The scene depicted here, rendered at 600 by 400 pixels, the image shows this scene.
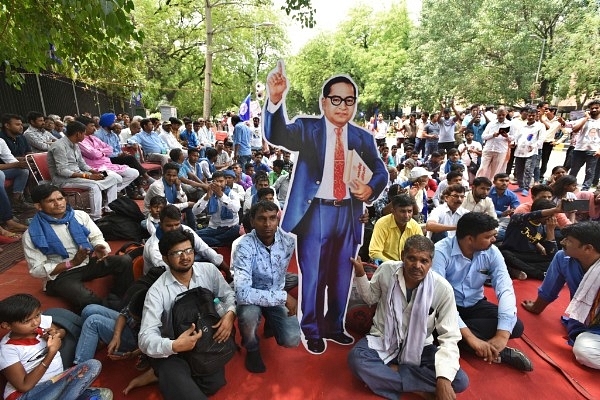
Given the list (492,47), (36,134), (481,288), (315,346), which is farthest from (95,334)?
(492,47)

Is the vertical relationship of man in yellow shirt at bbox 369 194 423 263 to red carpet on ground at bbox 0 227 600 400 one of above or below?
above

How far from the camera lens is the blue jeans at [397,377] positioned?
7.80 ft

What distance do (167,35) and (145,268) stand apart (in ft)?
62.8

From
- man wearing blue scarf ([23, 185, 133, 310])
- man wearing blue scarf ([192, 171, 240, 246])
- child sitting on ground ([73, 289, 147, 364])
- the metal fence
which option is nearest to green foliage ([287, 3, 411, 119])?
the metal fence

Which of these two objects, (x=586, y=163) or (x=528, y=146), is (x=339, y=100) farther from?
(x=586, y=163)

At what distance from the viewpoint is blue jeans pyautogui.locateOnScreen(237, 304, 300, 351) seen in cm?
265

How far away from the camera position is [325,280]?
8.96ft

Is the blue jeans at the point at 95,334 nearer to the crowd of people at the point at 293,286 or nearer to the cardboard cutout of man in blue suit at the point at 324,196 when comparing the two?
the crowd of people at the point at 293,286

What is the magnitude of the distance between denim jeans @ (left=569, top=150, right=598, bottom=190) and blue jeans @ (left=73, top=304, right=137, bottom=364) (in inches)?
330

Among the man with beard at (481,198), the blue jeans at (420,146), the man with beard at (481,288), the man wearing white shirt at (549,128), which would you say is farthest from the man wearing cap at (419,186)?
the blue jeans at (420,146)

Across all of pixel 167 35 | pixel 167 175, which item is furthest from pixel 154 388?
pixel 167 35

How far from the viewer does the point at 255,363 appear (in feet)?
8.73

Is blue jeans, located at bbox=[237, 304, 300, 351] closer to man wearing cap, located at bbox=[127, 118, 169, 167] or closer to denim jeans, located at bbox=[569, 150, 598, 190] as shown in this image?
man wearing cap, located at bbox=[127, 118, 169, 167]

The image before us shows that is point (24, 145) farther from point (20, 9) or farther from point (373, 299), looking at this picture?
point (373, 299)
